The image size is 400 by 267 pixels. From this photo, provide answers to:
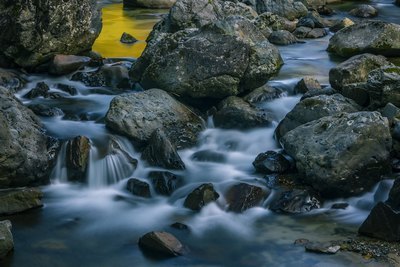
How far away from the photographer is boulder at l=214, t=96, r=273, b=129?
10641mm

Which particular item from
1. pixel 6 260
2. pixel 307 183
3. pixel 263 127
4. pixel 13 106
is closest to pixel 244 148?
pixel 263 127

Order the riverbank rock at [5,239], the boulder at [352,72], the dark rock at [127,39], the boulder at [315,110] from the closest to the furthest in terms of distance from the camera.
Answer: the riverbank rock at [5,239] < the boulder at [315,110] < the boulder at [352,72] < the dark rock at [127,39]

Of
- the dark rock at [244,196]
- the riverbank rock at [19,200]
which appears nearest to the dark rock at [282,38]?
the dark rock at [244,196]

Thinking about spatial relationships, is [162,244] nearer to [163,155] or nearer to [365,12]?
[163,155]

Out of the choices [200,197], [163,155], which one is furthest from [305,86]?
[200,197]

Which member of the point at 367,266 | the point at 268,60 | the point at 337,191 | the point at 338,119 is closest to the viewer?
the point at 367,266

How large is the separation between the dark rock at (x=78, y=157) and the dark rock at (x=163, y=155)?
0.96 metres

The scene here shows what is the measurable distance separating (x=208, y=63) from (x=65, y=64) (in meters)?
3.85

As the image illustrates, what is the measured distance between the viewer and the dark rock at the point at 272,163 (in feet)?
29.7

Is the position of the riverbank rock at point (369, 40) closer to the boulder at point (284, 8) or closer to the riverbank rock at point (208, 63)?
the riverbank rock at point (208, 63)

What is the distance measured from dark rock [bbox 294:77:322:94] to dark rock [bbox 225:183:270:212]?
433 centimetres

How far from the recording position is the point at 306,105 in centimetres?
1005

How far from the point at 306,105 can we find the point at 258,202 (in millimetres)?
2503

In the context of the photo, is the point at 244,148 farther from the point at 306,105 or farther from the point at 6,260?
the point at 6,260
